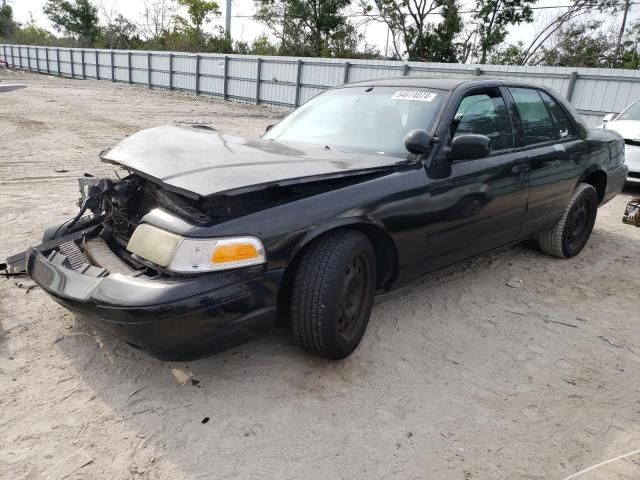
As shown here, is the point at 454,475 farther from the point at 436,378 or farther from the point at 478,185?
the point at 478,185

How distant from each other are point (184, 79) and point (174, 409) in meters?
25.9

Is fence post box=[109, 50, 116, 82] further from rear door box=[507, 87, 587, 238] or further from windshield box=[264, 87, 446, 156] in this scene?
rear door box=[507, 87, 587, 238]

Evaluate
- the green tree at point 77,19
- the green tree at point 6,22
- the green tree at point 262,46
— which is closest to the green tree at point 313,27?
the green tree at point 262,46

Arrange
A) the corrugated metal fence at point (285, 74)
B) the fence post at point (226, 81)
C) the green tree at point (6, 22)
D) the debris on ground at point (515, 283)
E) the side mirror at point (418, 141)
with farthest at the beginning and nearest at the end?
the green tree at point (6, 22) < the fence post at point (226, 81) < the corrugated metal fence at point (285, 74) < the debris on ground at point (515, 283) < the side mirror at point (418, 141)

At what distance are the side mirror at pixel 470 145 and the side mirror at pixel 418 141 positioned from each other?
0.18m

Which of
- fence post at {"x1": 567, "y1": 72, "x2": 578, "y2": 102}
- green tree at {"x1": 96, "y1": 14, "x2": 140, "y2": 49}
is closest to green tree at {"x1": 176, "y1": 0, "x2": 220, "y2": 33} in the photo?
green tree at {"x1": 96, "y1": 14, "x2": 140, "y2": 49}

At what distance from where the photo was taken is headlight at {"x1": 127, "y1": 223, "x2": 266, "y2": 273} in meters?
2.17

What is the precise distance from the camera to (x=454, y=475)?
2.04 m

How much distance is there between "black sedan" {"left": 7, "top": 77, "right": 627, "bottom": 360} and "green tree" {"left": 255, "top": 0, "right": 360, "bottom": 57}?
29.8 metres

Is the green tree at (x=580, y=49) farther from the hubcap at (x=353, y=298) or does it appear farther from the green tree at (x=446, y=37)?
the hubcap at (x=353, y=298)

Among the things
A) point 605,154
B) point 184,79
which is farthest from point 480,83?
point 184,79

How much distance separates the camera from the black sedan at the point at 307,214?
220 cm

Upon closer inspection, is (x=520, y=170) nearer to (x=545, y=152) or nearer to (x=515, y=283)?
(x=545, y=152)

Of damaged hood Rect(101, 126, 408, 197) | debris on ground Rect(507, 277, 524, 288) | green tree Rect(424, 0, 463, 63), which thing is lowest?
debris on ground Rect(507, 277, 524, 288)
